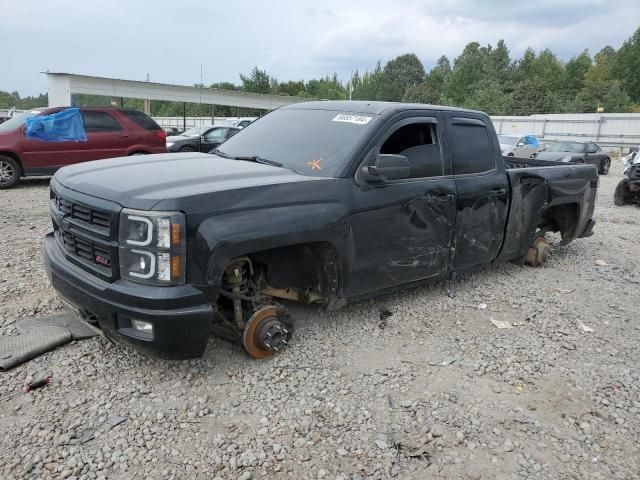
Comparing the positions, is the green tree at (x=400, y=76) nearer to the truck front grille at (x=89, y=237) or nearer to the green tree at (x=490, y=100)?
the green tree at (x=490, y=100)

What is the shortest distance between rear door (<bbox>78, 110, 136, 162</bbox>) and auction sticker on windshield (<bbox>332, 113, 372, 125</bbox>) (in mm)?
8820

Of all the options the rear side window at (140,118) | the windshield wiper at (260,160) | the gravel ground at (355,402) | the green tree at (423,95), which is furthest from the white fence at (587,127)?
the green tree at (423,95)

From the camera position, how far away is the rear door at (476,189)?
480 centimetres

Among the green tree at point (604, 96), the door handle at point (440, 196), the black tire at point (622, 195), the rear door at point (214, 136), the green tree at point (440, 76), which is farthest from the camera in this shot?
the green tree at point (440, 76)

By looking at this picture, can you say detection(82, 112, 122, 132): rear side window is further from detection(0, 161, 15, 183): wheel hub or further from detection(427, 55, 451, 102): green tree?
detection(427, 55, 451, 102): green tree

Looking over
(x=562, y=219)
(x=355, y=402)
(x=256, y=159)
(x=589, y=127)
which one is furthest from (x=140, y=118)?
(x=589, y=127)

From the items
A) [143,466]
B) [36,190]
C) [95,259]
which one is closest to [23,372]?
[95,259]

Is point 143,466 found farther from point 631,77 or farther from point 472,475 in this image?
point 631,77

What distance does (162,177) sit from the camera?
344cm

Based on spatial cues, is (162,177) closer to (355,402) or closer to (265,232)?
(265,232)

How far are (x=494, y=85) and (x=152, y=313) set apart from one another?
A: 246 ft

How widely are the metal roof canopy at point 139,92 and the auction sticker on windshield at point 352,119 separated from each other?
2581cm

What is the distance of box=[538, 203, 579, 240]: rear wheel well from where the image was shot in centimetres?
655

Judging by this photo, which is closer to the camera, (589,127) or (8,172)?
(8,172)
